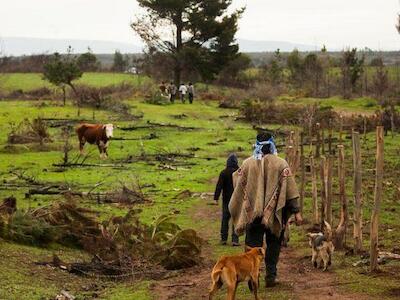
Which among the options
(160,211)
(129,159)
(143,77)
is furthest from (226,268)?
(143,77)

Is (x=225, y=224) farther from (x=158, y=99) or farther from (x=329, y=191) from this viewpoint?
(x=158, y=99)

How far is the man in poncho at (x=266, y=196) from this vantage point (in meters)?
8.52

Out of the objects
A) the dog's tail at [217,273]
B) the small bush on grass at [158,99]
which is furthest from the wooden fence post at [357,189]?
the small bush on grass at [158,99]

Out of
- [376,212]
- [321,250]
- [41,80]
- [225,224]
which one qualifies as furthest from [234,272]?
[41,80]

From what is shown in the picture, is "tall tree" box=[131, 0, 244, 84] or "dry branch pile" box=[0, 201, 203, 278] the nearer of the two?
"dry branch pile" box=[0, 201, 203, 278]

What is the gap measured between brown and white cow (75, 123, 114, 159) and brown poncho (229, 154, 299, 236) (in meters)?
17.0

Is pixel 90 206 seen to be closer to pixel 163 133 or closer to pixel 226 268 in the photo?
pixel 226 268

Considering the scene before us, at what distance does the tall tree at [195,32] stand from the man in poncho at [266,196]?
40.1 meters

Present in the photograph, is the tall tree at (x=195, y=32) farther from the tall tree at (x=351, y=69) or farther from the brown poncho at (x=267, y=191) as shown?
the brown poncho at (x=267, y=191)

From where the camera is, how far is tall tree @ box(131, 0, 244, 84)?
48656 millimetres

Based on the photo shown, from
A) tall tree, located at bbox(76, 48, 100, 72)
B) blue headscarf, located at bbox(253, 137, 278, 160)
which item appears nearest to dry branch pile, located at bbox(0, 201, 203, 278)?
blue headscarf, located at bbox(253, 137, 278, 160)

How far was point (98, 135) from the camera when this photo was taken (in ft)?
83.5

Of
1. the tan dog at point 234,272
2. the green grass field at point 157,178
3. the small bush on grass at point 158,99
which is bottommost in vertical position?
the green grass field at point 157,178

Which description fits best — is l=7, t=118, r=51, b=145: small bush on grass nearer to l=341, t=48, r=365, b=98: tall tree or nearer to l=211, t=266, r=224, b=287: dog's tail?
l=211, t=266, r=224, b=287: dog's tail
